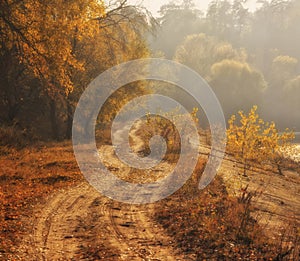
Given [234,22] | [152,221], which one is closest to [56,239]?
[152,221]

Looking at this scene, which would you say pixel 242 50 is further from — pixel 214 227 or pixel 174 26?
pixel 214 227

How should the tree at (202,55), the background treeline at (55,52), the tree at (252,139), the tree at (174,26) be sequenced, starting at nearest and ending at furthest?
the background treeline at (55,52)
the tree at (252,139)
the tree at (202,55)
the tree at (174,26)

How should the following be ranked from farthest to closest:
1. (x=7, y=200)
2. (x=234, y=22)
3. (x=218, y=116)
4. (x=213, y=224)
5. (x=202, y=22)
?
(x=234, y=22) → (x=202, y=22) → (x=218, y=116) → (x=7, y=200) → (x=213, y=224)

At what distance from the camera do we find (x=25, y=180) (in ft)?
40.4

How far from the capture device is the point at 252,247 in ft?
25.9

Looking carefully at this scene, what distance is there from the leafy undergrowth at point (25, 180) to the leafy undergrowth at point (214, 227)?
4204 mm

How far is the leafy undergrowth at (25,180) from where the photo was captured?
27.6ft

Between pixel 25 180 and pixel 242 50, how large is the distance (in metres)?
70.7

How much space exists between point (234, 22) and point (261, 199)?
9825cm

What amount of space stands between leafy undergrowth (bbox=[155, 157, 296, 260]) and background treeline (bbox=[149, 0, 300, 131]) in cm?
4420

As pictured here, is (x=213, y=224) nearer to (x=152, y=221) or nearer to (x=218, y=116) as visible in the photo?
(x=152, y=221)

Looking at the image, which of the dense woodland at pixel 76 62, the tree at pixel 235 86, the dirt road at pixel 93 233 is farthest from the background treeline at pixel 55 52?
the tree at pixel 235 86

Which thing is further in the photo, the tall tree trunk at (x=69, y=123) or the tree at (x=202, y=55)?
the tree at (x=202, y=55)

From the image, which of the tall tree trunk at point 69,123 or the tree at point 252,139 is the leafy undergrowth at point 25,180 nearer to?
the tall tree trunk at point 69,123
